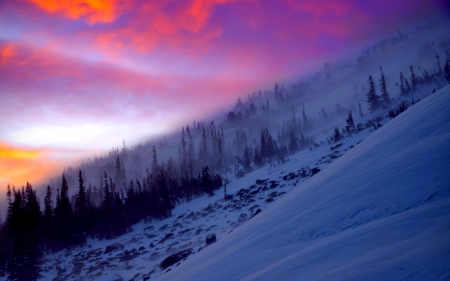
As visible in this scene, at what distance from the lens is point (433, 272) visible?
4.18 meters

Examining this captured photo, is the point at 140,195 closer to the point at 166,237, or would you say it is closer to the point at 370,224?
the point at 166,237

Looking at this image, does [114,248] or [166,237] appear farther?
[114,248]

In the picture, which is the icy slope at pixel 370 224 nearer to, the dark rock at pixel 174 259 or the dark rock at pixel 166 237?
the dark rock at pixel 174 259

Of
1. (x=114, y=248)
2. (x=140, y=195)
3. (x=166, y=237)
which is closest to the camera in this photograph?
(x=166, y=237)

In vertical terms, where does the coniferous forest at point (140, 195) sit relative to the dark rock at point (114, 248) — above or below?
above

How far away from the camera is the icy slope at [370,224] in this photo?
16.6 feet

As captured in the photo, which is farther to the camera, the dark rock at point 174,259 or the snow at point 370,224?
the dark rock at point 174,259

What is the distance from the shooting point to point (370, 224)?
22.5 ft

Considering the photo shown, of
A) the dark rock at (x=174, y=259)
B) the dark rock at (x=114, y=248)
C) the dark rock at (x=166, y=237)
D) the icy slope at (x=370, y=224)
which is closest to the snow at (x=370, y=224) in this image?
the icy slope at (x=370, y=224)

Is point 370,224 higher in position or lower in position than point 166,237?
higher

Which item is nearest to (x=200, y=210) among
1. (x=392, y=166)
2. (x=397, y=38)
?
(x=392, y=166)

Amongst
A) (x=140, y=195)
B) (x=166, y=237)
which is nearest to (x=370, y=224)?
(x=166, y=237)

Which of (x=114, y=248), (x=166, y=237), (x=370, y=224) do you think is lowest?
(x=114, y=248)

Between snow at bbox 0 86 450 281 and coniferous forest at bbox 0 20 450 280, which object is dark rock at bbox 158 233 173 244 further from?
snow at bbox 0 86 450 281
